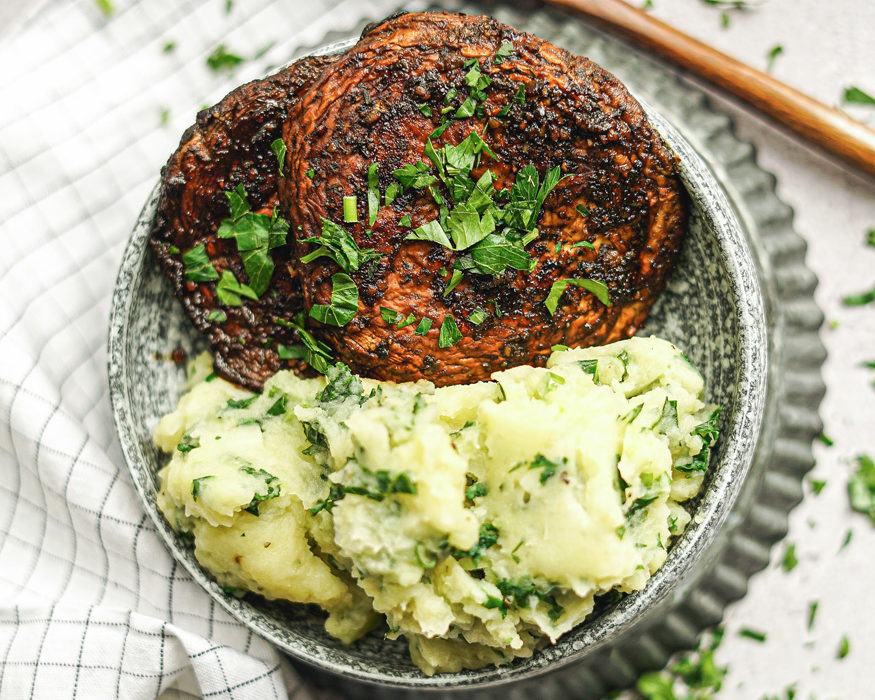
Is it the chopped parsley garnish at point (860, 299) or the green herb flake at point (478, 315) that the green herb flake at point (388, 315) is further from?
the chopped parsley garnish at point (860, 299)

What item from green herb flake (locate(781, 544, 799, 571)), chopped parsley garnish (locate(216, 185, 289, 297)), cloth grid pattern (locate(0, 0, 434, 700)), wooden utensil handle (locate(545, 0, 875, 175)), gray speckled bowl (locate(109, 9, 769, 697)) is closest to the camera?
gray speckled bowl (locate(109, 9, 769, 697))

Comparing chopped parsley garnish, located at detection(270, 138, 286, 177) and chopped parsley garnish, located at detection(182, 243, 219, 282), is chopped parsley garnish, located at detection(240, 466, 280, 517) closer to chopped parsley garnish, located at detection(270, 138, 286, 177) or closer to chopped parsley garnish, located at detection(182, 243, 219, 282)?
chopped parsley garnish, located at detection(182, 243, 219, 282)

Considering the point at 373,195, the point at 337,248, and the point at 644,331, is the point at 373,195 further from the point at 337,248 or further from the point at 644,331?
the point at 644,331

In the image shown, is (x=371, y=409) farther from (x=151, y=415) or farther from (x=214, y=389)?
(x=151, y=415)

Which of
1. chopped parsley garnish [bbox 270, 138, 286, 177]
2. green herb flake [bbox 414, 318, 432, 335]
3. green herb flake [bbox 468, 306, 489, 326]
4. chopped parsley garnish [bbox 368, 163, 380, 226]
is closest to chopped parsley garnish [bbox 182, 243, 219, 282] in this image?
chopped parsley garnish [bbox 270, 138, 286, 177]

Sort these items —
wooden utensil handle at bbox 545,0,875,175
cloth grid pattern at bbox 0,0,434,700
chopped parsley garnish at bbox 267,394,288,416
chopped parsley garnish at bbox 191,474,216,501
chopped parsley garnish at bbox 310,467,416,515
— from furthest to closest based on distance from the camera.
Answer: wooden utensil handle at bbox 545,0,875,175 < cloth grid pattern at bbox 0,0,434,700 < chopped parsley garnish at bbox 267,394,288,416 < chopped parsley garnish at bbox 191,474,216,501 < chopped parsley garnish at bbox 310,467,416,515

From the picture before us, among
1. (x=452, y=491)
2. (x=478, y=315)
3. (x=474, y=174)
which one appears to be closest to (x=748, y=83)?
(x=474, y=174)

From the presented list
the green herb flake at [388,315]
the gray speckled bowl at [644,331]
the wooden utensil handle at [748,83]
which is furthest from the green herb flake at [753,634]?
the green herb flake at [388,315]
